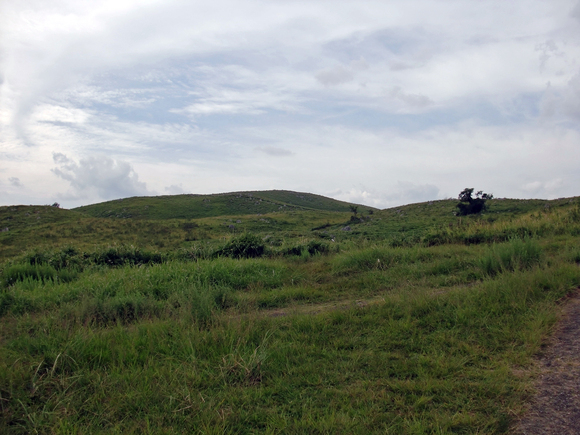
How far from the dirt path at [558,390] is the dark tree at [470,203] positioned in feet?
63.1

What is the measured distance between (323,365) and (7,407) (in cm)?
266

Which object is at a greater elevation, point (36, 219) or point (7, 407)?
point (36, 219)

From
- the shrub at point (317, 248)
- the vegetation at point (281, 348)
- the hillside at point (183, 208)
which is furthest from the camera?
the hillside at point (183, 208)

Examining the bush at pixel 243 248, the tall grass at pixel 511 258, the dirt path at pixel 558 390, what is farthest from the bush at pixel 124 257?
the dirt path at pixel 558 390

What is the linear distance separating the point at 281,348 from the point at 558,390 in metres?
2.41

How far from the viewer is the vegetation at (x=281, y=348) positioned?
9.71 ft

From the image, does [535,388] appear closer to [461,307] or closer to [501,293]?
[461,307]

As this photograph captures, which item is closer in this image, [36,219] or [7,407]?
[7,407]

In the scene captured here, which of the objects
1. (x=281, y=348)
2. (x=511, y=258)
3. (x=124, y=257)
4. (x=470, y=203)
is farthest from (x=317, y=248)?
(x=470, y=203)

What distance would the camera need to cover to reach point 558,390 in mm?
3117

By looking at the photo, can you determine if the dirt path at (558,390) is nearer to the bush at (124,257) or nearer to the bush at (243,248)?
the bush at (243,248)

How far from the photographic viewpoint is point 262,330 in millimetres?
4512

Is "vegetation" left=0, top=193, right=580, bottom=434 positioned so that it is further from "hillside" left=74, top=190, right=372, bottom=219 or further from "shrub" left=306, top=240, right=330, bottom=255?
"hillside" left=74, top=190, right=372, bottom=219

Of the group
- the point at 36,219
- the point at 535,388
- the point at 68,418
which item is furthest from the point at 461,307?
the point at 36,219
